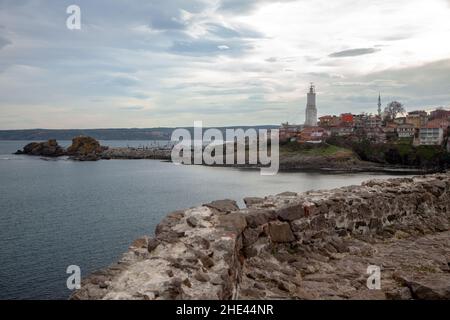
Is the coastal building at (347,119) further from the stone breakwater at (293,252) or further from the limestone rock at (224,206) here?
the limestone rock at (224,206)

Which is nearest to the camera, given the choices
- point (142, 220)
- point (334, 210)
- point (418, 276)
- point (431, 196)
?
point (418, 276)

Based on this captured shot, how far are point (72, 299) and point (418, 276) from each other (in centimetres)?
576

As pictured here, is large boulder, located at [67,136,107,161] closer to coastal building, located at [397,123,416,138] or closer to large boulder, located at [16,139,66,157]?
large boulder, located at [16,139,66,157]

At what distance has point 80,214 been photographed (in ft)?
127

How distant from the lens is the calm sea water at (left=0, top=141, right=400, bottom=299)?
21.4 m

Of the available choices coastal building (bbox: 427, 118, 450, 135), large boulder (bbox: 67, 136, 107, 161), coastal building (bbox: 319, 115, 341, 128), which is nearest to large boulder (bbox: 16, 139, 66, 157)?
large boulder (bbox: 67, 136, 107, 161)

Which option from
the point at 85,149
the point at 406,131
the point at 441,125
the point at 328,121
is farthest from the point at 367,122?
the point at 85,149

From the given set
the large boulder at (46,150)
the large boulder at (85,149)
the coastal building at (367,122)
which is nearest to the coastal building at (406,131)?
the coastal building at (367,122)

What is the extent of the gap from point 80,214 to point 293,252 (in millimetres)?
34338

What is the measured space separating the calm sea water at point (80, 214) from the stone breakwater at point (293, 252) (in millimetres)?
13041
